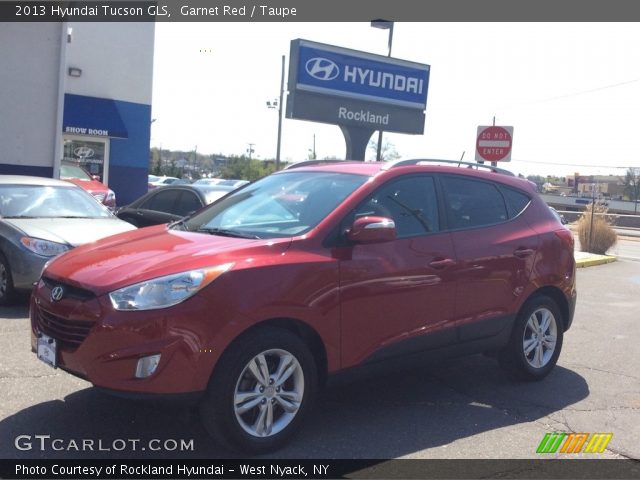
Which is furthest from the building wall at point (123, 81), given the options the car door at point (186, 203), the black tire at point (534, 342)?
the black tire at point (534, 342)

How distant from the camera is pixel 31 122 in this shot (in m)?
15.4

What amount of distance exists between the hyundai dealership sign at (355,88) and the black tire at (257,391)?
1135 centimetres

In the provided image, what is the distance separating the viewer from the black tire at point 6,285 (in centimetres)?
794

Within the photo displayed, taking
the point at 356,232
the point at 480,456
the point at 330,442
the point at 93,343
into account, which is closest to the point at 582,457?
the point at 480,456

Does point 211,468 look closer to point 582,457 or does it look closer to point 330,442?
point 330,442

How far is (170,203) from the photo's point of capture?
11227 mm

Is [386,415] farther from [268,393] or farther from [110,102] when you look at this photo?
[110,102]

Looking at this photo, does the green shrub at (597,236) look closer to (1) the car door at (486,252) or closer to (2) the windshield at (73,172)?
(2) the windshield at (73,172)

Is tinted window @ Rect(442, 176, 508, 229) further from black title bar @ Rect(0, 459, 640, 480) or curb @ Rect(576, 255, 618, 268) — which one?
curb @ Rect(576, 255, 618, 268)

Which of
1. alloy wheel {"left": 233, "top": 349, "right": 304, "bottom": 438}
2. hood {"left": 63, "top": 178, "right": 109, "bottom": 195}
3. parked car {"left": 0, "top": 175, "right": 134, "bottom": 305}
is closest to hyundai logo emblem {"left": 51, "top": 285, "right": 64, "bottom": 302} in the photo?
alloy wheel {"left": 233, "top": 349, "right": 304, "bottom": 438}

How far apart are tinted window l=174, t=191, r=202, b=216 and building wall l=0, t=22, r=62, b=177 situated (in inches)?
232

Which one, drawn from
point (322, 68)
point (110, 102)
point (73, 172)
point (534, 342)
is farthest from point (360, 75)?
point (534, 342)

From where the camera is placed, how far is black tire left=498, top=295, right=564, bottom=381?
20.1ft

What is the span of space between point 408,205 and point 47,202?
18.1 feet
